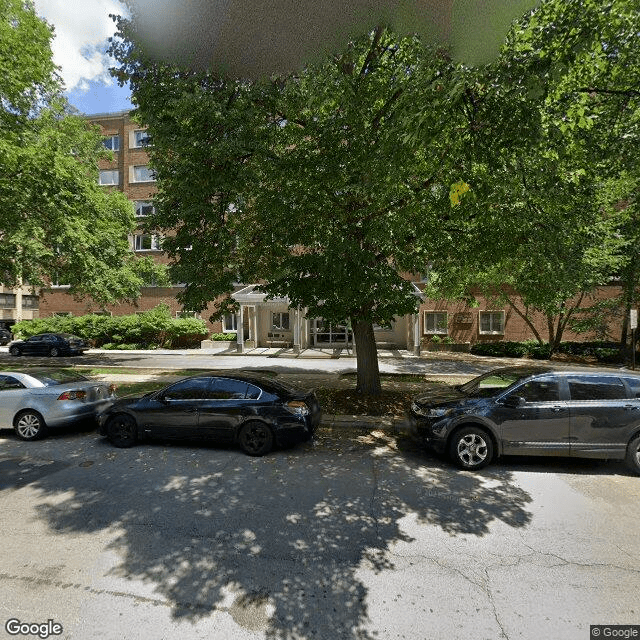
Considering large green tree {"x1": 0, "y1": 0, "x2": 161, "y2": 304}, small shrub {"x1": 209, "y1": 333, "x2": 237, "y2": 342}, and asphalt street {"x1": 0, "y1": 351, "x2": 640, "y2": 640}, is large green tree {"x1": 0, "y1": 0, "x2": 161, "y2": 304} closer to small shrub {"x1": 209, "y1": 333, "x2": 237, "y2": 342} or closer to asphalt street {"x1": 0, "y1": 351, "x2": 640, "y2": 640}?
asphalt street {"x1": 0, "y1": 351, "x2": 640, "y2": 640}

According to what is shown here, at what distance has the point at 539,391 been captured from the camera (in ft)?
19.4

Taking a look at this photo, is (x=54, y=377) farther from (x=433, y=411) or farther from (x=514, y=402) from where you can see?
(x=514, y=402)

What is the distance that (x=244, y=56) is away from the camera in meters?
6.45

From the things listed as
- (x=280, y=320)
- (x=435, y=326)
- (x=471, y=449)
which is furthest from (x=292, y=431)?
(x=435, y=326)

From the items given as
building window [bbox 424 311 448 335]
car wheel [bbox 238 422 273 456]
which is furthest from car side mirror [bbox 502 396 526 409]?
building window [bbox 424 311 448 335]

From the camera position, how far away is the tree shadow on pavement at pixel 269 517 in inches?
122

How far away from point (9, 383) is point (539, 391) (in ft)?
32.6

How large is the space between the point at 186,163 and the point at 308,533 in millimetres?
6327

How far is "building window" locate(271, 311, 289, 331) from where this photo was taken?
27125 millimetres

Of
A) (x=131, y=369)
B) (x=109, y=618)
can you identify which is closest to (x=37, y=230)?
(x=131, y=369)

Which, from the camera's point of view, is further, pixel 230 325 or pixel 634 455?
pixel 230 325

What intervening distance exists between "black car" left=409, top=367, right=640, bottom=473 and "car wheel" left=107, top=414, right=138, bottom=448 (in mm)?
5210

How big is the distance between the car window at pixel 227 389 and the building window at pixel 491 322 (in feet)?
72.1

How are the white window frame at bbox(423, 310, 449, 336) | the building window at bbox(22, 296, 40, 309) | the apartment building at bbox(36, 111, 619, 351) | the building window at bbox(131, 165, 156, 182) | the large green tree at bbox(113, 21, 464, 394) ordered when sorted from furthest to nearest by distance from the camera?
the building window at bbox(22, 296, 40, 309) → the building window at bbox(131, 165, 156, 182) → the white window frame at bbox(423, 310, 449, 336) → the apartment building at bbox(36, 111, 619, 351) → the large green tree at bbox(113, 21, 464, 394)
